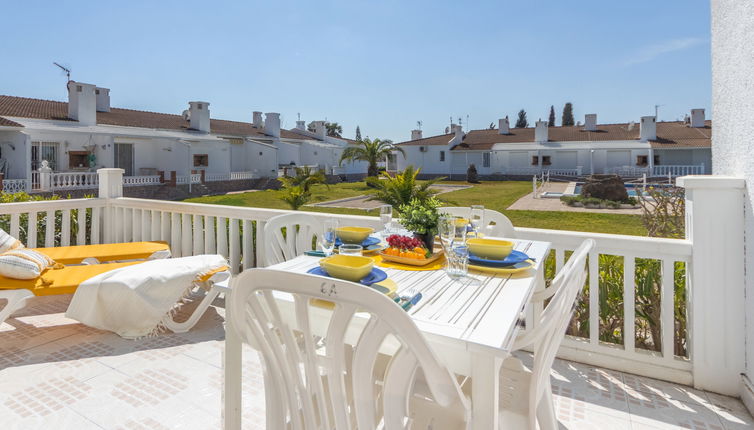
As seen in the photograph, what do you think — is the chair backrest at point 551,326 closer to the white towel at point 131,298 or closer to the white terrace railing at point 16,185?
the white towel at point 131,298

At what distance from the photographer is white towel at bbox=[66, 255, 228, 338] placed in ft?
9.96

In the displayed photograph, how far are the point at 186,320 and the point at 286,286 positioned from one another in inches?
119

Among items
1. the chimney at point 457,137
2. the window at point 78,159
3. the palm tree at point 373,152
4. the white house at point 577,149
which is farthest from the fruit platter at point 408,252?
the chimney at point 457,137

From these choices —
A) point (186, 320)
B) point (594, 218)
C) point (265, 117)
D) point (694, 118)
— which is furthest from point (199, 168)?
point (694, 118)

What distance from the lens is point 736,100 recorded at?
2396 millimetres

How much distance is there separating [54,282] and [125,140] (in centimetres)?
2046

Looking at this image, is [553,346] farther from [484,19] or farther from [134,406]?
[484,19]

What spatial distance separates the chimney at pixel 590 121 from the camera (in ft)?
116

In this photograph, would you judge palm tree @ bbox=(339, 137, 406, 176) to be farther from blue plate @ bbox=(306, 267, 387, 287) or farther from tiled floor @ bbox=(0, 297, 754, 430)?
blue plate @ bbox=(306, 267, 387, 287)

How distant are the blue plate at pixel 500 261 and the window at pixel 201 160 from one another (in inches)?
967

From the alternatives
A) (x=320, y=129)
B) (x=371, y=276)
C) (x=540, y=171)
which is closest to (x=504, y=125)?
(x=540, y=171)

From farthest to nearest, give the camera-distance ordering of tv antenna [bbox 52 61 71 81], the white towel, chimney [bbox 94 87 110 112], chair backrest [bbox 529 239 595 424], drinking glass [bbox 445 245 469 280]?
chimney [bbox 94 87 110 112], tv antenna [bbox 52 61 71 81], the white towel, drinking glass [bbox 445 245 469 280], chair backrest [bbox 529 239 595 424]

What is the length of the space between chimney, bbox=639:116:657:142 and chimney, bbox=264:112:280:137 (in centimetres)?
2730

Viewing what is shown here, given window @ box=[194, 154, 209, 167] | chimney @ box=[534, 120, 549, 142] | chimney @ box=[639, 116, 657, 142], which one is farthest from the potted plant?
chimney @ box=[639, 116, 657, 142]
